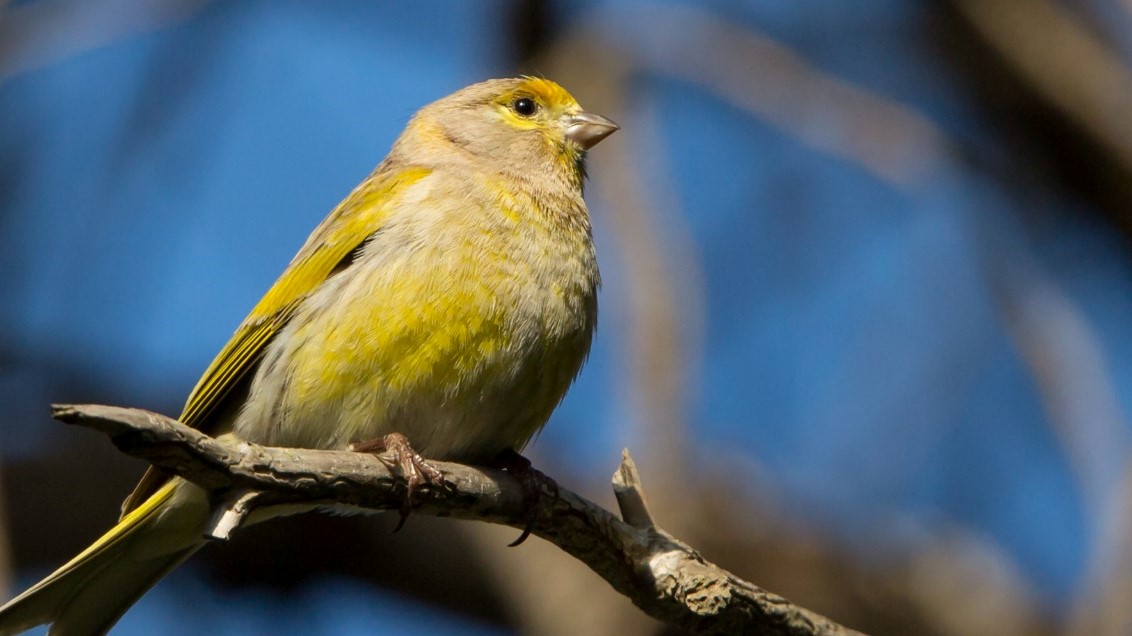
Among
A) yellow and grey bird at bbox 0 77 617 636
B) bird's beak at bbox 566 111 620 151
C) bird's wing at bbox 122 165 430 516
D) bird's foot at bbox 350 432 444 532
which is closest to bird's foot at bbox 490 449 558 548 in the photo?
yellow and grey bird at bbox 0 77 617 636

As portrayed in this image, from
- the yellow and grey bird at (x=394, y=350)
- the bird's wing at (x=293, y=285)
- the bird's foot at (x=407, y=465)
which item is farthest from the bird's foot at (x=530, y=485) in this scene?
the bird's wing at (x=293, y=285)

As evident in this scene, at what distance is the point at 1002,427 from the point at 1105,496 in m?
2.09

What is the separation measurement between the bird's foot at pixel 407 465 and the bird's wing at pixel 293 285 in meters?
0.71

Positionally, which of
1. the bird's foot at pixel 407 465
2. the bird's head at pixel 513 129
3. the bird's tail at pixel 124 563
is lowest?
the bird's tail at pixel 124 563

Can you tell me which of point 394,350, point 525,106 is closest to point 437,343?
point 394,350

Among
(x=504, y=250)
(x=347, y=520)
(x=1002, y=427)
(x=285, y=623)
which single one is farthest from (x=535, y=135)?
(x=1002, y=427)

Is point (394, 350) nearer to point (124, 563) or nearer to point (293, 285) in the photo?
point (293, 285)

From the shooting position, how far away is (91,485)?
7.88 m

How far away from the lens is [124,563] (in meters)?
4.91

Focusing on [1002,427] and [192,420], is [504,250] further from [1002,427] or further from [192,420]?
[1002,427]

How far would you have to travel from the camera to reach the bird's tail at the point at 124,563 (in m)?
4.71

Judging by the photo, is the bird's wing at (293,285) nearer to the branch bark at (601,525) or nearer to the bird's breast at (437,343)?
the bird's breast at (437,343)

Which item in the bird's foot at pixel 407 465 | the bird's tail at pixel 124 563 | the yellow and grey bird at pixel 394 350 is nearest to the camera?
the bird's foot at pixel 407 465

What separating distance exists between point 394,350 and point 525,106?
203 centimetres
